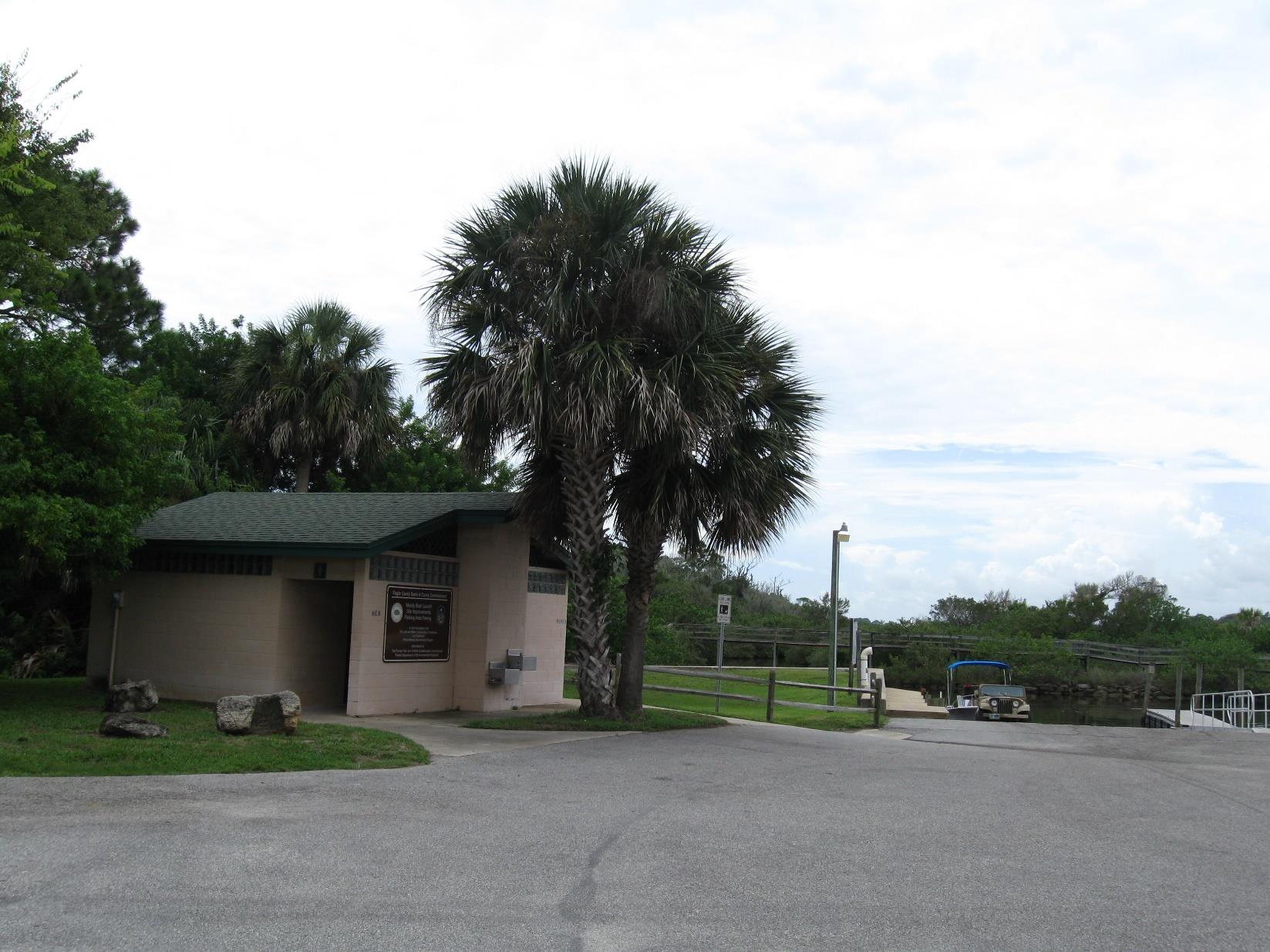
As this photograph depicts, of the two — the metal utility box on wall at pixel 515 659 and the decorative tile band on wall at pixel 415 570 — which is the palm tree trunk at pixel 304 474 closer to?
the decorative tile band on wall at pixel 415 570

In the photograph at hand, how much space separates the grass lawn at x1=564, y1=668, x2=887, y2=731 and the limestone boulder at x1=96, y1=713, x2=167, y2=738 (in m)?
10.1

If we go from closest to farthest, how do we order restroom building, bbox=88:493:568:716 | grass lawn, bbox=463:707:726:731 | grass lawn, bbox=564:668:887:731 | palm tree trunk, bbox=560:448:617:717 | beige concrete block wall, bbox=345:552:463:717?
grass lawn, bbox=463:707:726:731 < beige concrete block wall, bbox=345:552:463:717 < palm tree trunk, bbox=560:448:617:717 < restroom building, bbox=88:493:568:716 < grass lawn, bbox=564:668:887:731

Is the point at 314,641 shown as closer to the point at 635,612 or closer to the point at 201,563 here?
the point at 201,563

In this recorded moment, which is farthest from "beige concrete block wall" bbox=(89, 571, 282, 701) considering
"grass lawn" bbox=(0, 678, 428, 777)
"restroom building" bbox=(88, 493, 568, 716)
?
"grass lawn" bbox=(0, 678, 428, 777)

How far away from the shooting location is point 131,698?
1520 cm

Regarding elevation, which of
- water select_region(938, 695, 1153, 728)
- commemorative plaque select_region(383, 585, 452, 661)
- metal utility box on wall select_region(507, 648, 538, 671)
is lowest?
water select_region(938, 695, 1153, 728)

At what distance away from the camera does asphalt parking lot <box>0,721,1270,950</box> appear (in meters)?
5.97

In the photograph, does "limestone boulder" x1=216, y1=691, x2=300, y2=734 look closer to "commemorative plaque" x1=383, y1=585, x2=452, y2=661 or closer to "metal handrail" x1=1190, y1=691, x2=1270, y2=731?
"commemorative plaque" x1=383, y1=585, x2=452, y2=661

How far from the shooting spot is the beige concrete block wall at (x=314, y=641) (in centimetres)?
1777

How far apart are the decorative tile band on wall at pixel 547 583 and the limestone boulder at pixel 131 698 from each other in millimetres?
7212

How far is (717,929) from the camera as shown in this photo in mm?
6109

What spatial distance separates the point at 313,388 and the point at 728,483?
53.1 ft

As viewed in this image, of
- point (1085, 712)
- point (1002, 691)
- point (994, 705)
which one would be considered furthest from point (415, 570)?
point (1085, 712)

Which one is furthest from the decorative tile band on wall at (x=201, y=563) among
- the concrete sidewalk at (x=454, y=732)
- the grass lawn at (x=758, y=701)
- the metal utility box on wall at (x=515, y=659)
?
the grass lawn at (x=758, y=701)
